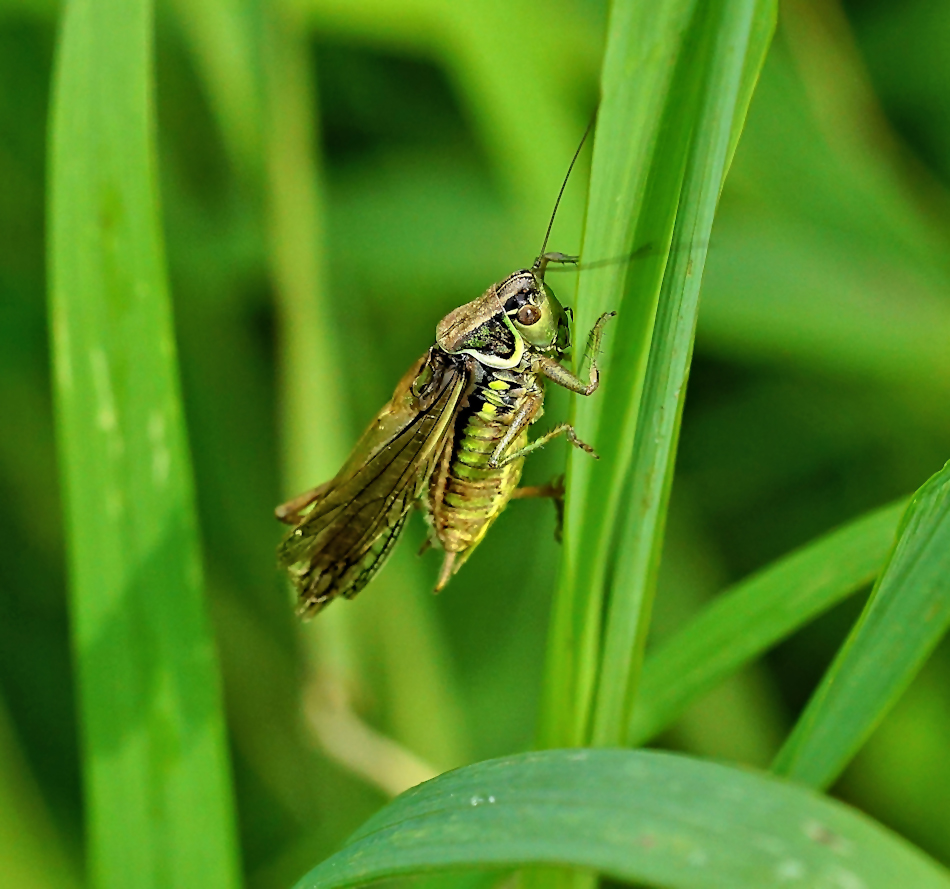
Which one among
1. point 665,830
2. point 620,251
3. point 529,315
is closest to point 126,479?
point 529,315

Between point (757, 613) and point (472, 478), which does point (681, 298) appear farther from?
point (472, 478)

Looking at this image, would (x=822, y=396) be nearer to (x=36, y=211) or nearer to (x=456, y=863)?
(x=456, y=863)

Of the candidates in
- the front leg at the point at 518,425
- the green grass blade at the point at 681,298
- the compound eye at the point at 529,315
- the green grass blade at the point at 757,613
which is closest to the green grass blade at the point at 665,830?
the green grass blade at the point at 681,298

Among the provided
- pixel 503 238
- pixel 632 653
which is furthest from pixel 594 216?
pixel 503 238

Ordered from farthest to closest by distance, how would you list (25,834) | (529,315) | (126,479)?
(25,834) → (529,315) → (126,479)

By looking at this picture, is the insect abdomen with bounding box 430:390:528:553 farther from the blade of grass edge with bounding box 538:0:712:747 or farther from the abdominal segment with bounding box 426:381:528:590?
the blade of grass edge with bounding box 538:0:712:747

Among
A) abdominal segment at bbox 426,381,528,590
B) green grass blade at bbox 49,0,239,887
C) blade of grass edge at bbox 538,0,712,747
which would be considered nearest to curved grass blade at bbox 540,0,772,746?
blade of grass edge at bbox 538,0,712,747

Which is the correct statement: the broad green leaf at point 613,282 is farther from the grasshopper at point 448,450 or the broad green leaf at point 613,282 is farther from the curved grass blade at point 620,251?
the grasshopper at point 448,450
